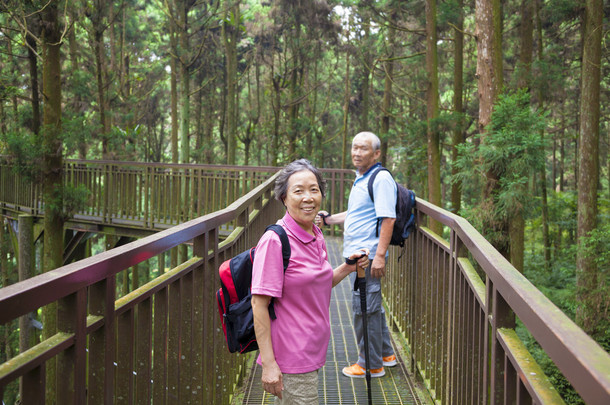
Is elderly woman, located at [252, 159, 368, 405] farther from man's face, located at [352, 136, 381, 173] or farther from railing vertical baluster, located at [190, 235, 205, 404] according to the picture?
man's face, located at [352, 136, 381, 173]

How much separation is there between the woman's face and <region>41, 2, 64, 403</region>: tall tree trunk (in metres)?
9.44

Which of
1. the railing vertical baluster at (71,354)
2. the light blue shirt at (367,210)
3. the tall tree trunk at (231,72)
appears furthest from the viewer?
the tall tree trunk at (231,72)

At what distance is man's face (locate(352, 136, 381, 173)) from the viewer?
13.6 feet

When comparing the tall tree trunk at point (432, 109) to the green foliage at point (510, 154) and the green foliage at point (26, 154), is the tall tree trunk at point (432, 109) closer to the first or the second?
the green foliage at point (510, 154)

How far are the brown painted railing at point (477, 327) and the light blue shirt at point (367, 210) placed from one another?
324 millimetres

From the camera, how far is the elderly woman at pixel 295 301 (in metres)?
2.38

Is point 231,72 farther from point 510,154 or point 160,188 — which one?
point 510,154

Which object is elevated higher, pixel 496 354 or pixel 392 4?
pixel 392 4

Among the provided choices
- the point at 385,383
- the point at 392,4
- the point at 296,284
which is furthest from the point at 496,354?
the point at 392,4

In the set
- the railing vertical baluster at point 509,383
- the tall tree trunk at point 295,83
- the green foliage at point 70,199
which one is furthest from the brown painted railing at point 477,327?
→ the tall tree trunk at point 295,83

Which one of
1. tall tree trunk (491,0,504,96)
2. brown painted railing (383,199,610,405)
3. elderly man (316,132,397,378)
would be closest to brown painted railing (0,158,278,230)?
tall tree trunk (491,0,504,96)

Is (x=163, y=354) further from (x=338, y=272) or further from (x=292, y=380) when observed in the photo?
(x=338, y=272)

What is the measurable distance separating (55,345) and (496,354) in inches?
58.9

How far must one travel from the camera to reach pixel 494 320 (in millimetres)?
2029
